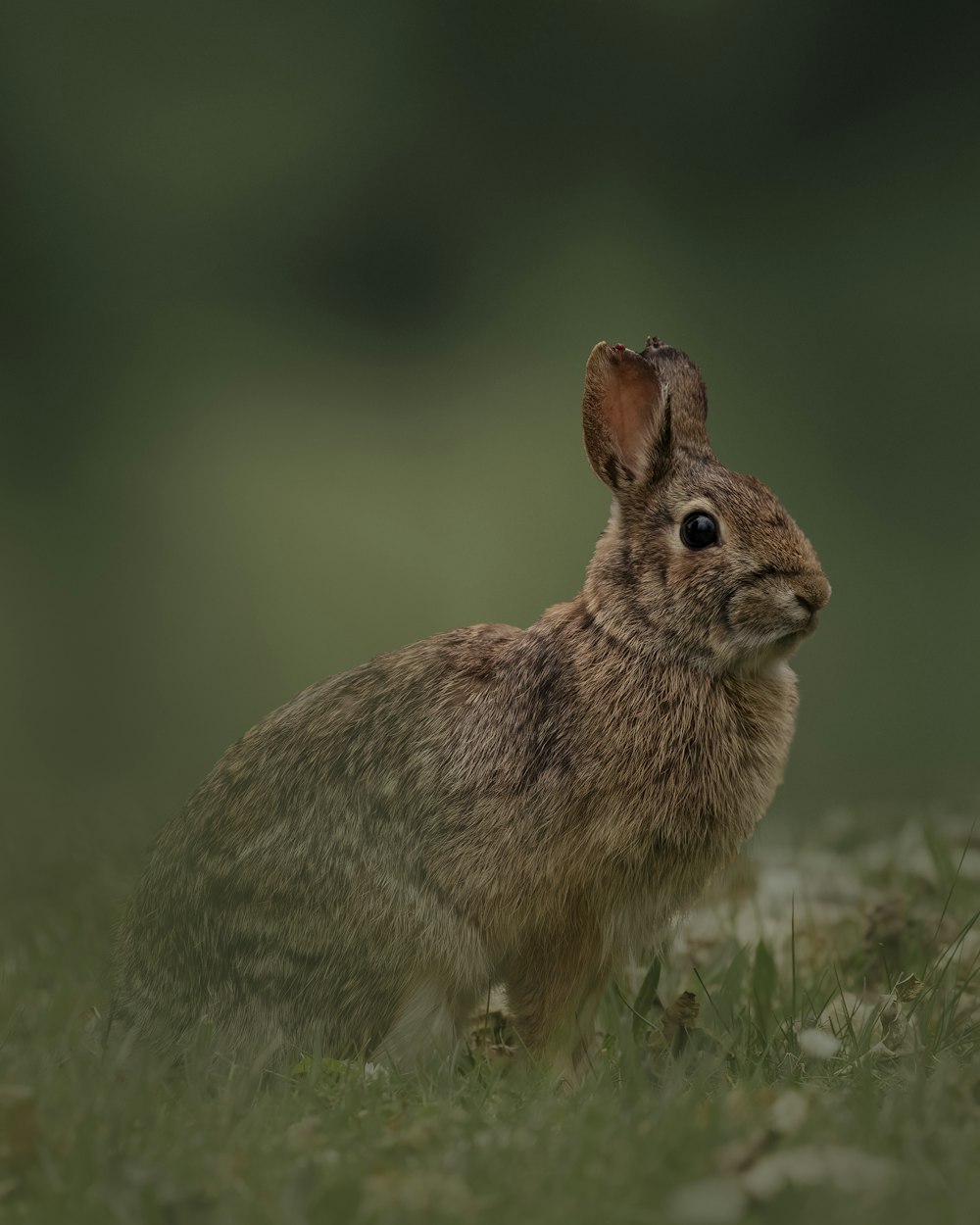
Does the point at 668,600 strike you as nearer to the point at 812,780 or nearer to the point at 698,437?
the point at 698,437

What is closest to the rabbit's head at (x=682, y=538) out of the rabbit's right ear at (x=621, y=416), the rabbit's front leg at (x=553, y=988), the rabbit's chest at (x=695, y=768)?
the rabbit's right ear at (x=621, y=416)

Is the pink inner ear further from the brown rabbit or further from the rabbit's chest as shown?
the rabbit's chest

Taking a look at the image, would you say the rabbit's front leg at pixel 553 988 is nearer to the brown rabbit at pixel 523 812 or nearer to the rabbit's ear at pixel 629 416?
the brown rabbit at pixel 523 812

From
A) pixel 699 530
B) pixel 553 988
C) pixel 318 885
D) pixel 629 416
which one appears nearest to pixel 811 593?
pixel 699 530

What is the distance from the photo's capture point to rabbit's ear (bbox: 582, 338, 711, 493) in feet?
13.1

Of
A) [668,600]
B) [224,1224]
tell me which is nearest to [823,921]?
[668,600]

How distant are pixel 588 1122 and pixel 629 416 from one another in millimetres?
2012

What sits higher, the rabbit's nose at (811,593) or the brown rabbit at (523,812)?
the rabbit's nose at (811,593)

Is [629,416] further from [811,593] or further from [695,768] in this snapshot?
[695,768]

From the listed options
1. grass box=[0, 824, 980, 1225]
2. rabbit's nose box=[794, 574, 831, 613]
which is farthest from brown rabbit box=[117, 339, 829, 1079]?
grass box=[0, 824, 980, 1225]

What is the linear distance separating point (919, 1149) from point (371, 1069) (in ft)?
4.72

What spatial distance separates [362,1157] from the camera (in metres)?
2.62

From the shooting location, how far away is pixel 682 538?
Result: 12.6ft

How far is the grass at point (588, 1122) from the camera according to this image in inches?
92.4
